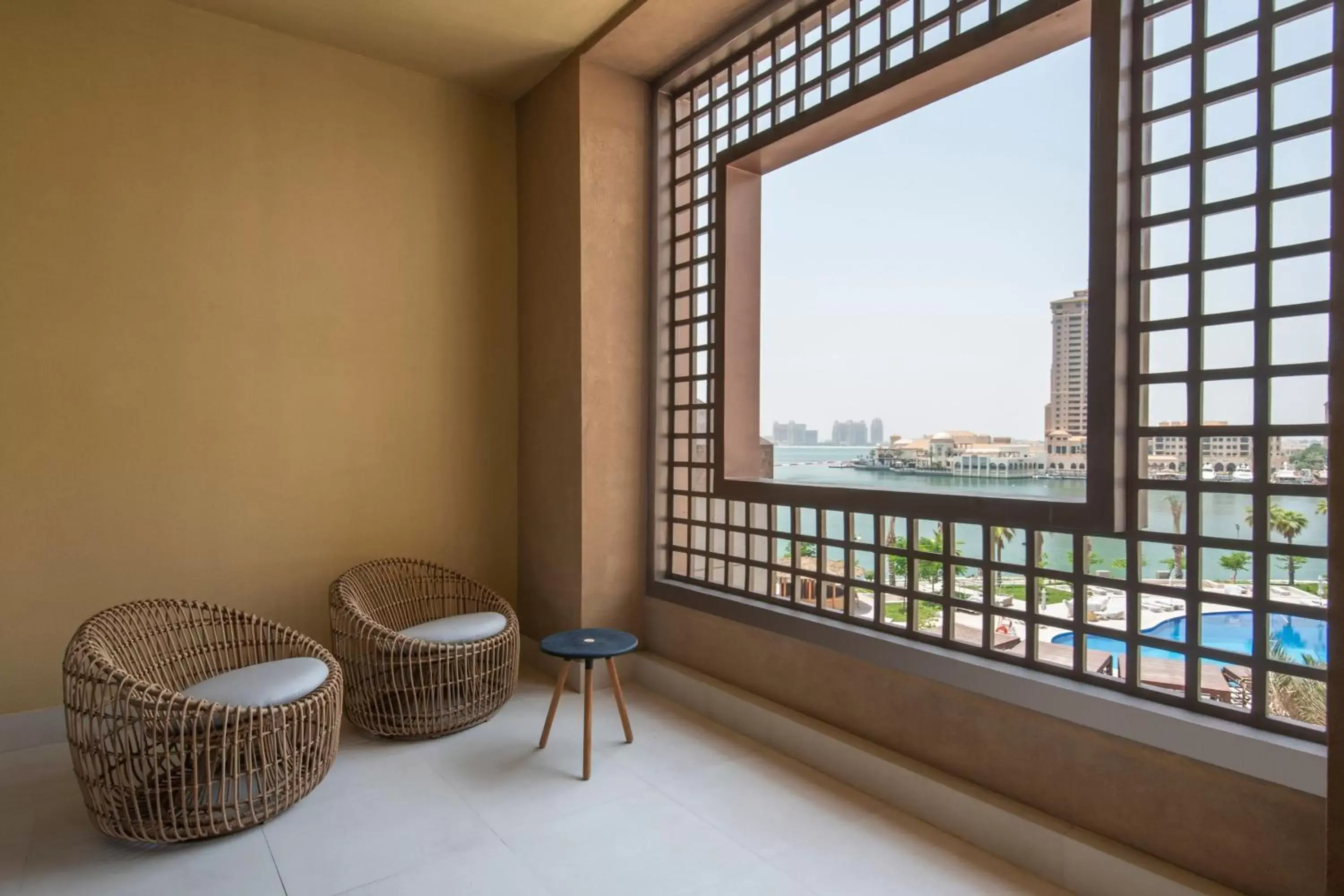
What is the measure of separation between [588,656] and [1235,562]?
78.2 inches

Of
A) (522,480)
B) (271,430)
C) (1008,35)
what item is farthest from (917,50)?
(271,430)

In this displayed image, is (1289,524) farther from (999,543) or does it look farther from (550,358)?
(550,358)

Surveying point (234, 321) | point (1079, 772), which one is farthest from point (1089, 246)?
point (234, 321)

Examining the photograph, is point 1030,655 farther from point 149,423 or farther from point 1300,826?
point 149,423

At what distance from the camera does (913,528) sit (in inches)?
104

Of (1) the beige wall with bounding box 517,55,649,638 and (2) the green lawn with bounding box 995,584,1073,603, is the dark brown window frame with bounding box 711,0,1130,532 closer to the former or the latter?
(2) the green lawn with bounding box 995,584,1073,603

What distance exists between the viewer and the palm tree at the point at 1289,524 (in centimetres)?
178

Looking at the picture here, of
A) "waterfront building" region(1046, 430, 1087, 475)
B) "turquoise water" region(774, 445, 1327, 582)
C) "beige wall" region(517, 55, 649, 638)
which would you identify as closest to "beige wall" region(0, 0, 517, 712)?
"beige wall" region(517, 55, 649, 638)

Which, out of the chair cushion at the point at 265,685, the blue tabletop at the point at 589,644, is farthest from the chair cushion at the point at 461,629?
the chair cushion at the point at 265,685

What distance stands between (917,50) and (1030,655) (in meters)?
2.05

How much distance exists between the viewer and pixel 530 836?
2332 millimetres

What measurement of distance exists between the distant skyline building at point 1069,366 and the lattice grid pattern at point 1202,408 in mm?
142

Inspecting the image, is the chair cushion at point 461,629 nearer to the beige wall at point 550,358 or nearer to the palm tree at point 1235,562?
the beige wall at point 550,358

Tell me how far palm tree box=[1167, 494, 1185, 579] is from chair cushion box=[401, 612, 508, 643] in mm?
2472
